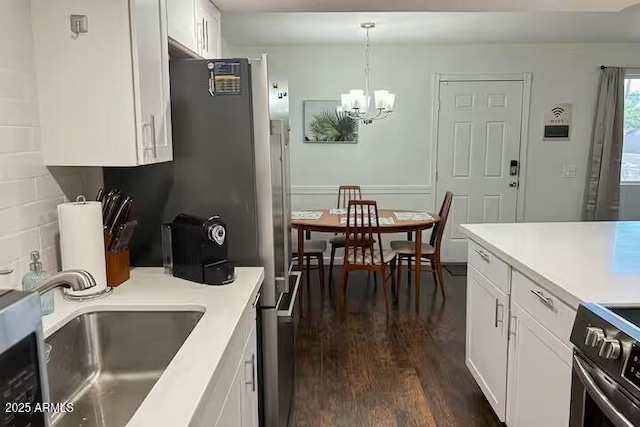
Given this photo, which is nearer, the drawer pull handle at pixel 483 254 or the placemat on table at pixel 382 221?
the drawer pull handle at pixel 483 254

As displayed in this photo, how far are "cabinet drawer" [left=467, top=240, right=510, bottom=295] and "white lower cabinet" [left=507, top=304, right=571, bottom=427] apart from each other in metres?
0.14

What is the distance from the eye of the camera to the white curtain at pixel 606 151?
5449 millimetres

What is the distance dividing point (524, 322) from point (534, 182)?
3963mm

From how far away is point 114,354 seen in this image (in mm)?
1663

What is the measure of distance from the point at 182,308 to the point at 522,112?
16.0 feet

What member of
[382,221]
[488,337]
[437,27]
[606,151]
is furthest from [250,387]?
[606,151]

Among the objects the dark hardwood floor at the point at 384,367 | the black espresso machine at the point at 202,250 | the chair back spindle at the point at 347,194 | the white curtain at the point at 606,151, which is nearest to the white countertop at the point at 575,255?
the dark hardwood floor at the point at 384,367

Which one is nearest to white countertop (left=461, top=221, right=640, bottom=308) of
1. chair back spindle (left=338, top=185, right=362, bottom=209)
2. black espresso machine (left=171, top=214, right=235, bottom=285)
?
black espresso machine (left=171, top=214, right=235, bottom=285)

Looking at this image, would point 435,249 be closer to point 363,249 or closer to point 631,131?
point 363,249

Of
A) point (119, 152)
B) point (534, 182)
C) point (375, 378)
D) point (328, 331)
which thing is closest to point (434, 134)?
point (534, 182)

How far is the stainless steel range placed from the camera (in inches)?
50.6

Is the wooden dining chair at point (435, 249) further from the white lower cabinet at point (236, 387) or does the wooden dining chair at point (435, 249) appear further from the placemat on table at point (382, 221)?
the white lower cabinet at point (236, 387)

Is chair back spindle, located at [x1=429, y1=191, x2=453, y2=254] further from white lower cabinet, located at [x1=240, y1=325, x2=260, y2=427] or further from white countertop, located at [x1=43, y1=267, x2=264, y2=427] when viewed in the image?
white lower cabinet, located at [x1=240, y1=325, x2=260, y2=427]

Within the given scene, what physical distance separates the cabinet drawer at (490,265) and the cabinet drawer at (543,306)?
0.08 metres
